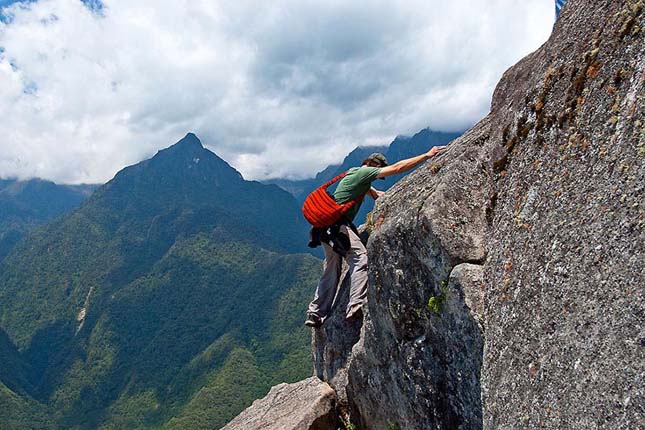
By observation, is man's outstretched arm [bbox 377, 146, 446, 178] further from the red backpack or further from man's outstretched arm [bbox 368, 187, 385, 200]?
man's outstretched arm [bbox 368, 187, 385, 200]

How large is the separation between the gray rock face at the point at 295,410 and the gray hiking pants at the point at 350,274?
1789 millimetres

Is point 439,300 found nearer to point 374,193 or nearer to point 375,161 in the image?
point 375,161

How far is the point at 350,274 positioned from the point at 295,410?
11.9ft

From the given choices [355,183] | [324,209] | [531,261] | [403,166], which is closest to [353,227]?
[324,209]

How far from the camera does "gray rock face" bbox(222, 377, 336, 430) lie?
1035cm

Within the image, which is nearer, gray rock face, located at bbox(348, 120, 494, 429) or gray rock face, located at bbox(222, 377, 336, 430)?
gray rock face, located at bbox(348, 120, 494, 429)

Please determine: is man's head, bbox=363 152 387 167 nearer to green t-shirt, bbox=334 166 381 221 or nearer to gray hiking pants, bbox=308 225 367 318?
green t-shirt, bbox=334 166 381 221

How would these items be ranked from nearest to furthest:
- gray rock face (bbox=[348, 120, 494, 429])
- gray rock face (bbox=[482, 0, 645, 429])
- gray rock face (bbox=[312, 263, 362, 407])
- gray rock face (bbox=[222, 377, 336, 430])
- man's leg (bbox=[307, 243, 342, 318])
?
gray rock face (bbox=[482, 0, 645, 429]) → gray rock face (bbox=[348, 120, 494, 429]) → gray rock face (bbox=[222, 377, 336, 430]) → gray rock face (bbox=[312, 263, 362, 407]) → man's leg (bbox=[307, 243, 342, 318])

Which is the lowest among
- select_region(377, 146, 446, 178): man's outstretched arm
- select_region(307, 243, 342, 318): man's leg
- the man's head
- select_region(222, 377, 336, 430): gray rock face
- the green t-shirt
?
select_region(222, 377, 336, 430): gray rock face

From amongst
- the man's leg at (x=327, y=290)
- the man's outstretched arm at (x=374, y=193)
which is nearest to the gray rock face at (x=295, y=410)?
the man's leg at (x=327, y=290)

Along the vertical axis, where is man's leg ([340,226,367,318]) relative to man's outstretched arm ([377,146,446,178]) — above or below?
below

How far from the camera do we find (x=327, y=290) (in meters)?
11.3

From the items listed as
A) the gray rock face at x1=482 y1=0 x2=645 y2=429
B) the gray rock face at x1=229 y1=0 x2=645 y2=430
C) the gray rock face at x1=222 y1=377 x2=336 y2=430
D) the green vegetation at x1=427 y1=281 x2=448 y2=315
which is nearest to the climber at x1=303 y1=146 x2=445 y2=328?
the gray rock face at x1=229 y1=0 x2=645 y2=430

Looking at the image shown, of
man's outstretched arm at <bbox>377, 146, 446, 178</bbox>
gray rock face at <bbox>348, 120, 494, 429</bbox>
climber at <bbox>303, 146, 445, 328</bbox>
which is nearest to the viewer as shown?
gray rock face at <bbox>348, 120, 494, 429</bbox>
